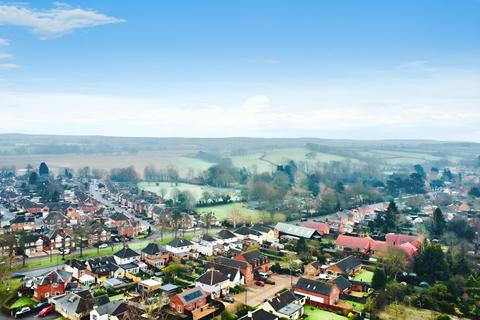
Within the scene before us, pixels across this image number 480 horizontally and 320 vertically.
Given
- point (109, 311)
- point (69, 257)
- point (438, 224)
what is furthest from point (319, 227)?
point (109, 311)

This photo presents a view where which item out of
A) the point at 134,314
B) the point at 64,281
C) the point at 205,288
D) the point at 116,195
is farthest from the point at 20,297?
the point at 116,195

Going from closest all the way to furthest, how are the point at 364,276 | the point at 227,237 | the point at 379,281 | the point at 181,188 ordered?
1. the point at 379,281
2. the point at 364,276
3. the point at 227,237
4. the point at 181,188

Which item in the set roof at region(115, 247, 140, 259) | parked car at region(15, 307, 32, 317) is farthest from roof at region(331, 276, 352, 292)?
parked car at region(15, 307, 32, 317)

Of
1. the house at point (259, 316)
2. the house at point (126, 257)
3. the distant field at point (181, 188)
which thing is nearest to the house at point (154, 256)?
the house at point (126, 257)

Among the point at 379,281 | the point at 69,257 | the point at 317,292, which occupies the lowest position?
the point at 69,257

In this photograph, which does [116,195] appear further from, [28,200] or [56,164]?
[56,164]

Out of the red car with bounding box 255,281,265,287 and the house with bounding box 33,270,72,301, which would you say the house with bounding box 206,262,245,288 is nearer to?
the red car with bounding box 255,281,265,287

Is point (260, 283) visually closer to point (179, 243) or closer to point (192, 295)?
point (192, 295)
